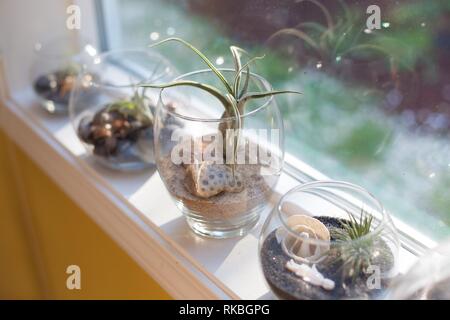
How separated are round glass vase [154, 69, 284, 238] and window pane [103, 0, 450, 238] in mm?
131

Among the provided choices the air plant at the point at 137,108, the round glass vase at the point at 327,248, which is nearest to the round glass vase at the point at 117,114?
the air plant at the point at 137,108

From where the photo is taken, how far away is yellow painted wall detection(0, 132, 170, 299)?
2.94 feet

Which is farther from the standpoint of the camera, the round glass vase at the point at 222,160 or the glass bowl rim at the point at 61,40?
the glass bowl rim at the point at 61,40

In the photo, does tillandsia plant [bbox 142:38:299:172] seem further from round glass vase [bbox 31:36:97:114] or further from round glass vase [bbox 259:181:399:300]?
round glass vase [bbox 31:36:97:114]

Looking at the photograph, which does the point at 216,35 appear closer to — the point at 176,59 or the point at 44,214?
the point at 176,59

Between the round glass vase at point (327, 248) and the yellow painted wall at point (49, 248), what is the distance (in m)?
0.26

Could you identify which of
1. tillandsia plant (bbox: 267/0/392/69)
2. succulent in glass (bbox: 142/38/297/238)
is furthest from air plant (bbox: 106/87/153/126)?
tillandsia plant (bbox: 267/0/392/69)

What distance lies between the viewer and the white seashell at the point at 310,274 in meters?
0.54

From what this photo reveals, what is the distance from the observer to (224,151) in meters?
0.63

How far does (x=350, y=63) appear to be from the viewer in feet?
2.32

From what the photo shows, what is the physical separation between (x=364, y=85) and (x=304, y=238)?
0.26 metres

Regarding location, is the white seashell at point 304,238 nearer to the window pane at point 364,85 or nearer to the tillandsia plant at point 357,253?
the tillandsia plant at point 357,253
